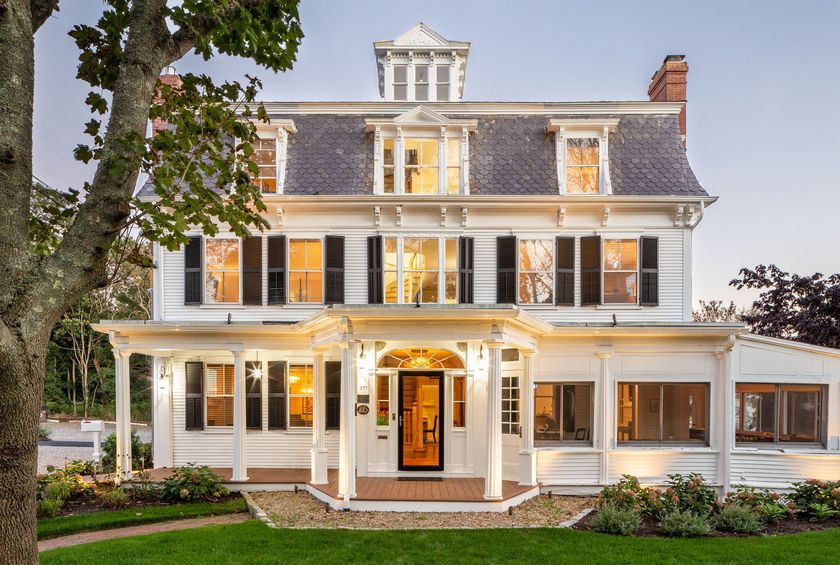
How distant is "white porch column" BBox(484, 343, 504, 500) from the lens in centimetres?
897

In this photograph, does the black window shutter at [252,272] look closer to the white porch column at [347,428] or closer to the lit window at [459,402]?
the white porch column at [347,428]

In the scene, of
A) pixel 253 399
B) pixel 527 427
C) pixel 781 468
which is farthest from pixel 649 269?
pixel 253 399

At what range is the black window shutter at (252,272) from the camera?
11680 millimetres

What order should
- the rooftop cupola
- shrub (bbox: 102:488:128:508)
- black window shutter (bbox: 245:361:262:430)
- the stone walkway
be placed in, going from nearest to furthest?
the stone walkway
shrub (bbox: 102:488:128:508)
black window shutter (bbox: 245:361:262:430)
the rooftop cupola

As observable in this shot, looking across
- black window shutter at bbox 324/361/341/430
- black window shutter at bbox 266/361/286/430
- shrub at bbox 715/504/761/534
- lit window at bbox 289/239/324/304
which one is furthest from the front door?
shrub at bbox 715/504/761/534

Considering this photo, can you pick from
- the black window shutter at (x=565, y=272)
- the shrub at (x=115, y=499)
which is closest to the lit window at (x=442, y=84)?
the black window shutter at (x=565, y=272)

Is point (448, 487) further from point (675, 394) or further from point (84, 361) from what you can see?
point (84, 361)

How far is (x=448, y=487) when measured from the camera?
995 centimetres

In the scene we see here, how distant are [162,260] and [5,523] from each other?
9152 mm

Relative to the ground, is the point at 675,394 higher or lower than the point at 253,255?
lower

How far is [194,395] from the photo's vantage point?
12.1 m

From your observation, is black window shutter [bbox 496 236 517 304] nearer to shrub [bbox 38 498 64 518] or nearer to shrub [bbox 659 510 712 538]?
shrub [bbox 659 510 712 538]

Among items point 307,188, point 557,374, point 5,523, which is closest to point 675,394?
point 557,374

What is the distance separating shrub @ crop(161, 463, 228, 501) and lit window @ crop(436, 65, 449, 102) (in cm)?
1044
